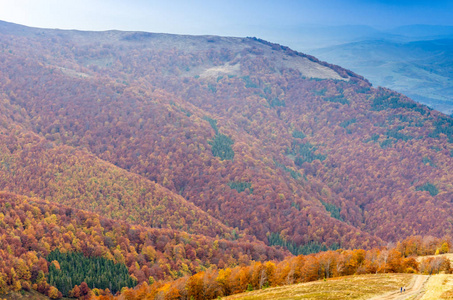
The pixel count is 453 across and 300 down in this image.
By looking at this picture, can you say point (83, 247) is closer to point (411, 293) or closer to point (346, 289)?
point (346, 289)

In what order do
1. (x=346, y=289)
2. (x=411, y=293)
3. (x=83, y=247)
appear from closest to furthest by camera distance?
(x=411, y=293) → (x=346, y=289) → (x=83, y=247)

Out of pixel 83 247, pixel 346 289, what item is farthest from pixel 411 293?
pixel 83 247

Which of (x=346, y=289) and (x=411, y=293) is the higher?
(x=411, y=293)

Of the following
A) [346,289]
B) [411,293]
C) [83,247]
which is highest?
[411,293]

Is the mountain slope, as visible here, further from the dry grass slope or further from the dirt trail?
the dirt trail

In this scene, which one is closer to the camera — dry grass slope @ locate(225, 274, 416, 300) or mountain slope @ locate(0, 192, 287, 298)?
A: dry grass slope @ locate(225, 274, 416, 300)

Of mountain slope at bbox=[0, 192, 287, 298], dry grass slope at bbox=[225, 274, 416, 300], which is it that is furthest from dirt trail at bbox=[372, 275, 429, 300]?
mountain slope at bbox=[0, 192, 287, 298]

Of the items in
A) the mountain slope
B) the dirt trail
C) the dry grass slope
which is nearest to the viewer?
the dirt trail

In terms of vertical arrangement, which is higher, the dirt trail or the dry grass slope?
the dirt trail

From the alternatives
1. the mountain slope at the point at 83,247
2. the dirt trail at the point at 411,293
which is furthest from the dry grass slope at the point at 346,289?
the mountain slope at the point at 83,247

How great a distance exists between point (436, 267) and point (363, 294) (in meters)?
32.8

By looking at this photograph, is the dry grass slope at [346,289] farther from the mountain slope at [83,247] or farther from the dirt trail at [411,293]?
the mountain slope at [83,247]

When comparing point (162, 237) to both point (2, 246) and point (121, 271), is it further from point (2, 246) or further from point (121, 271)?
point (2, 246)

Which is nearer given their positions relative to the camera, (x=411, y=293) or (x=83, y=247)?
(x=411, y=293)
